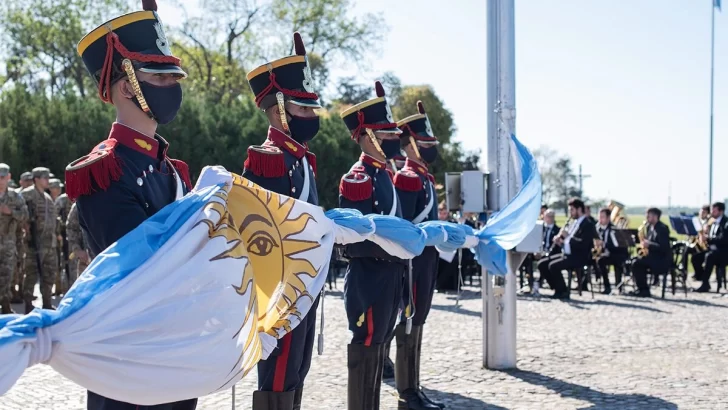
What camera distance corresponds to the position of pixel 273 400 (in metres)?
4.84

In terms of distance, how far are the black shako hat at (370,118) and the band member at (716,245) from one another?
14.3 m

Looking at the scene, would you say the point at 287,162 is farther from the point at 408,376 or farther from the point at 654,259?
the point at 654,259

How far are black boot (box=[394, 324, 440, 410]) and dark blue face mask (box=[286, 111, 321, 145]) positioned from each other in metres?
2.54

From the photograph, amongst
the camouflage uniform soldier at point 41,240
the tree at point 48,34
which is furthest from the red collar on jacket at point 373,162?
the tree at point 48,34

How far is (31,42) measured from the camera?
3784 centimetres

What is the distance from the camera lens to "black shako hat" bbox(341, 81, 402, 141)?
682cm

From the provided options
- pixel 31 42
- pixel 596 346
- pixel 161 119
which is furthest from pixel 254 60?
pixel 161 119

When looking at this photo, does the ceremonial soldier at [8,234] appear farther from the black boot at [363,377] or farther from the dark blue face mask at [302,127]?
the dark blue face mask at [302,127]

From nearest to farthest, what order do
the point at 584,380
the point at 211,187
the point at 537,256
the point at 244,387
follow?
the point at 211,187 → the point at 244,387 → the point at 584,380 → the point at 537,256

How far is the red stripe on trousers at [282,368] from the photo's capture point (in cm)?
482

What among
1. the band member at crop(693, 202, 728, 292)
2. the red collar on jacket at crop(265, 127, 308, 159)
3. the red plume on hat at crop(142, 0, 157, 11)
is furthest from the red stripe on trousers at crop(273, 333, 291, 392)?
the band member at crop(693, 202, 728, 292)

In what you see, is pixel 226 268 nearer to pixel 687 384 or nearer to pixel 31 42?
pixel 687 384

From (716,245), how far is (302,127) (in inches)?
642

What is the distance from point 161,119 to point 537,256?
16261 millimetres
